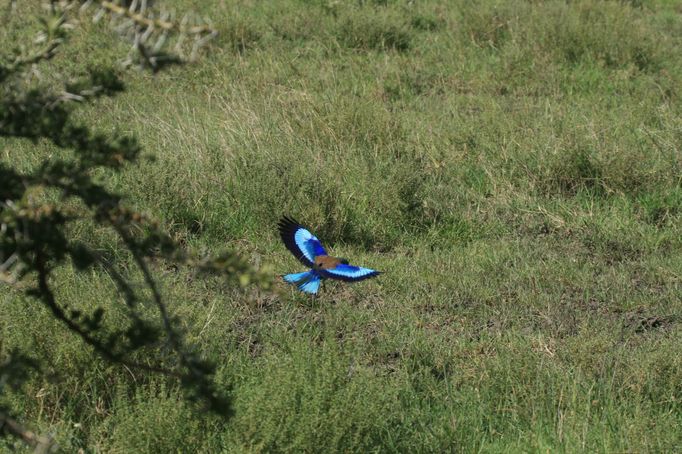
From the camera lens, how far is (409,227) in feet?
17.9

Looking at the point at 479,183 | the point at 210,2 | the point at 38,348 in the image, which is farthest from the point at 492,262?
the point at 210,2

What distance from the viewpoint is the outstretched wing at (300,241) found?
453cm

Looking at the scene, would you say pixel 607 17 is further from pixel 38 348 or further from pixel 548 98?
pixel 38 348

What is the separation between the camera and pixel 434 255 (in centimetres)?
511

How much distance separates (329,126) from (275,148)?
556 millimetres

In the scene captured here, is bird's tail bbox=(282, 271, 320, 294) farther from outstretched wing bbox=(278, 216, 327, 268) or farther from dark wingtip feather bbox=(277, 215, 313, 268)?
dark wingtip feather bbox=(277, 215, 313, 268)

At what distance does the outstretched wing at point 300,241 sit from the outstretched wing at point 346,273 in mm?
174

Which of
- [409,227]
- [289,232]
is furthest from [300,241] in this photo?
[409,227]

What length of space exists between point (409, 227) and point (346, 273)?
1218 millimetres

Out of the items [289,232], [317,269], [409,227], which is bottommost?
[409,227]

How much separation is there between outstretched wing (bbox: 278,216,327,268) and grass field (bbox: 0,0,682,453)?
0.55 feet

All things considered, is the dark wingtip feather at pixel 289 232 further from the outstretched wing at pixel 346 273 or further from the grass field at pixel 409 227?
the outstretched wing at pixel 346 273

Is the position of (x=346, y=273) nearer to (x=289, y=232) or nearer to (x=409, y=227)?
(x=289, y=232)

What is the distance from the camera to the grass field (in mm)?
3438
